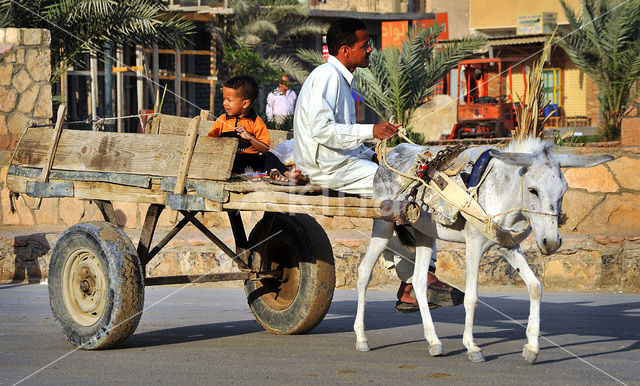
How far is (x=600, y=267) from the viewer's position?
11695 millimetres

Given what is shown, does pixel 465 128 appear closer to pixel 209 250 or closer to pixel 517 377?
pixel 209 250

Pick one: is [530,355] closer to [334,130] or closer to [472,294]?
[472,294]

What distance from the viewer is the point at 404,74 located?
1873 centimetres

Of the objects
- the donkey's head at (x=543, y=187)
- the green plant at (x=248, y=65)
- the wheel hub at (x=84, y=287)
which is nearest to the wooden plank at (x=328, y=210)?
the donkey's head at (x=543, y=187)

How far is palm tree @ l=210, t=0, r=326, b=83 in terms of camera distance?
103 ft

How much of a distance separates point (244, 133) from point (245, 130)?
0.25 ft

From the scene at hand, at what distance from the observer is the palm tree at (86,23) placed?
1816 centimetres

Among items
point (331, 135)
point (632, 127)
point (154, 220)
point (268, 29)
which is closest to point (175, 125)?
point (154, 220)

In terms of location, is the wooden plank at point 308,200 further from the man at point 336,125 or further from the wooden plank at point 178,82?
the wooden plank at point 178,82

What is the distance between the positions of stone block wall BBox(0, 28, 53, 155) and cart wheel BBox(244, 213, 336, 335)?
678 cm

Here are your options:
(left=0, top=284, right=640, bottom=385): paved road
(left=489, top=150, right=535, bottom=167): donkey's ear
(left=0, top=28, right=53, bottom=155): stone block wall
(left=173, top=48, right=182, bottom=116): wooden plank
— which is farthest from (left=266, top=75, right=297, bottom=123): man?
(left=489, top=150, right=535, bottom=167): donkey's ear

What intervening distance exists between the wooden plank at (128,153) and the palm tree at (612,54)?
38.3 feet

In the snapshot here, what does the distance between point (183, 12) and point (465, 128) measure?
8.86 metres

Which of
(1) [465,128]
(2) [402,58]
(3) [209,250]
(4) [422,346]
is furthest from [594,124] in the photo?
(4) [422,346]
